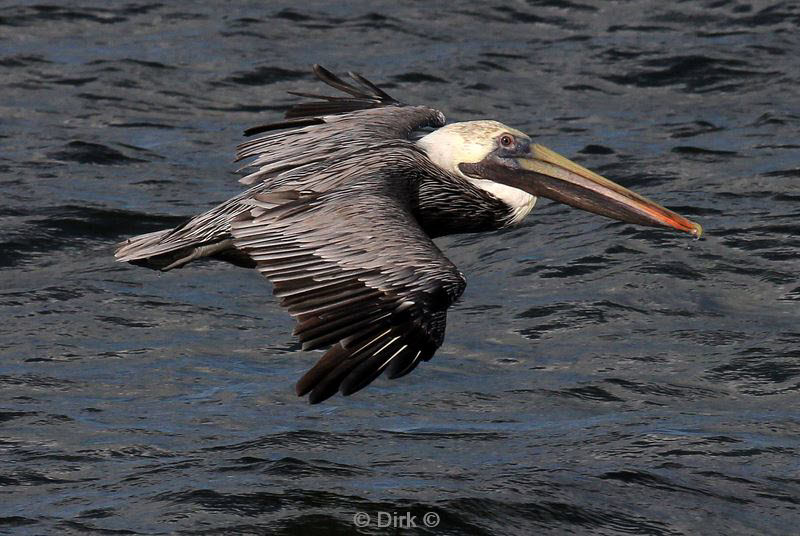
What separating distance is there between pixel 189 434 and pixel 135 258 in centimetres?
98

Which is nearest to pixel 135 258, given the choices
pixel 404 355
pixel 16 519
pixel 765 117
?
pixel 16 519

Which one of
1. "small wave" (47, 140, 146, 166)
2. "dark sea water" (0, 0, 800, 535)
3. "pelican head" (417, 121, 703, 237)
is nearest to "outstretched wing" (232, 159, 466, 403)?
"dark sea water" (0, 0, 800, 535)

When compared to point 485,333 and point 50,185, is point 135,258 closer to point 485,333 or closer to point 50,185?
point 485,333

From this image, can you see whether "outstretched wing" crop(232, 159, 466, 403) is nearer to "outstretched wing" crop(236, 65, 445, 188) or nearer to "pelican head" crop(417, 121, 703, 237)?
"outstretched wing" crop(236, 65, 445, 188)

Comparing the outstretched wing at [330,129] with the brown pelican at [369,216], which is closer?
the brown pelican at [369,216]

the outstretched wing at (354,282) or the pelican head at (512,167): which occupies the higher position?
the pelican head at (512,167)

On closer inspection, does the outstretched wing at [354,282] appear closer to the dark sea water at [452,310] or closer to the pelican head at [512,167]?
the dark sea water at [452,310]

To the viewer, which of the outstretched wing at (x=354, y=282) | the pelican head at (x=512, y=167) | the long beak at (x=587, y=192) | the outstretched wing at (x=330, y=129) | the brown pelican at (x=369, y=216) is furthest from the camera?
the pelican head at (x=512, y=167)

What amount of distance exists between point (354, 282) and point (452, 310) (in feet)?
11.6

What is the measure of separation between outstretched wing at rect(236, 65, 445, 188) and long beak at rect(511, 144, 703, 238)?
0.77m

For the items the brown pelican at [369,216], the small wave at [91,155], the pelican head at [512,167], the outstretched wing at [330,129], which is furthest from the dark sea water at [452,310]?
the outstretched wing at [330,129]

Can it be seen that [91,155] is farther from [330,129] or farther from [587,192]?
[587,192]

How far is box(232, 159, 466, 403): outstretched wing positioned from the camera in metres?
6.11

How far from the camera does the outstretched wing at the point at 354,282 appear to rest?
611 centimetres
